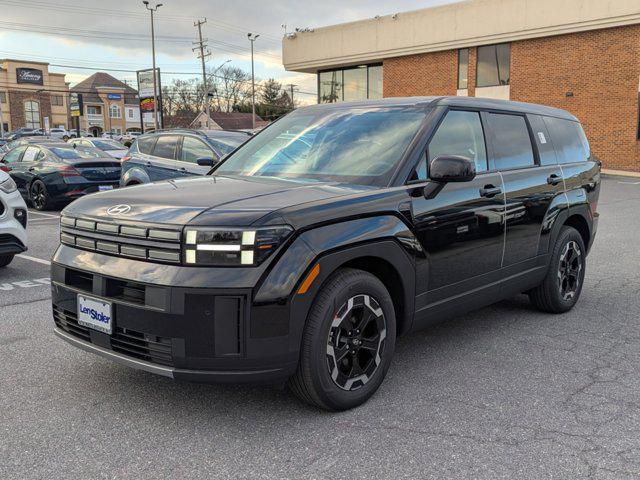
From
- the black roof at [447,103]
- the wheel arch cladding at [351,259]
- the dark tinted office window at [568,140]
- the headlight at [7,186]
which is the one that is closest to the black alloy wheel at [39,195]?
the headlight at [7,186]

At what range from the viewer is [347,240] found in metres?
3.29

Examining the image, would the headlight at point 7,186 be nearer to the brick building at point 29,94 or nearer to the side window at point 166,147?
the side window at point 166,147

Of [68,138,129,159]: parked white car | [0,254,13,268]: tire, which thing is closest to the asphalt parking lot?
[0,254,13,268]: tire

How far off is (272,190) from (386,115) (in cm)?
118

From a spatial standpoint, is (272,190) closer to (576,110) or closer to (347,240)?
(347,240)

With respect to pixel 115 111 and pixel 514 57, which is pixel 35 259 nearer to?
pixel 514 57

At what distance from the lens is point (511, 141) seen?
485 centimetres

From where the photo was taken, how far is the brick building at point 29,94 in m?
90.4

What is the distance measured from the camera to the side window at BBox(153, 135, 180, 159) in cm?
1111

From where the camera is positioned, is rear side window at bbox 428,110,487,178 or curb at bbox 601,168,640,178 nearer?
rear side window at bbox 428,110,487,178

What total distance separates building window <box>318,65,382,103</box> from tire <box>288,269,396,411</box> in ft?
107

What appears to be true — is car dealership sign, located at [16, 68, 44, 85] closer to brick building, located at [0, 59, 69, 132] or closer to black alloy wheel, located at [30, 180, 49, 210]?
brick building, located at [0, 59, 69, 132]

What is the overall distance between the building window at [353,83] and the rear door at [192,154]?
2520 cm

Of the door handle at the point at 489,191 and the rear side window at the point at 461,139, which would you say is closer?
the rear side window at the point at 461,139
